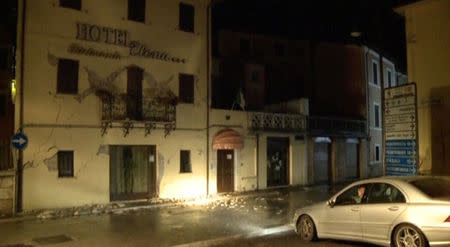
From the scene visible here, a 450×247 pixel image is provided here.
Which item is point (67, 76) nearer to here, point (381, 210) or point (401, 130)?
point (401, 130)

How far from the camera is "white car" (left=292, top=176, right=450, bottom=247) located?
23.3 feet

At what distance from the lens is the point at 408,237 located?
7395mm

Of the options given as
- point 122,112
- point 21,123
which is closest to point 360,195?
point 122,112

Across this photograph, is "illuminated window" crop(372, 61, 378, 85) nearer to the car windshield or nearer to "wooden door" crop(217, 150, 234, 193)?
"wooden door" crop(217, 150, 234, 193)

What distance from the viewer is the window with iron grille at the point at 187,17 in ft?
65.7

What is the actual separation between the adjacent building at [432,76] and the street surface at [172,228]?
5712mm

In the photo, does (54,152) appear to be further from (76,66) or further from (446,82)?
(446,82)

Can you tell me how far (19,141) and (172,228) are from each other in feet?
22.4

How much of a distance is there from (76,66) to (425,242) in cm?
1452

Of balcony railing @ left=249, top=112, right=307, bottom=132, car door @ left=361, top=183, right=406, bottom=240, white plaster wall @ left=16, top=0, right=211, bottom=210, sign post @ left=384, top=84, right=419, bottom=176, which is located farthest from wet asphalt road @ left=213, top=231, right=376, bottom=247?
balcony railing @ left=249, top=112, right=307, bottom=132

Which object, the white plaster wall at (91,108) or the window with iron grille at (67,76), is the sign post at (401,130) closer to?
the white plaster wall at (91,108)

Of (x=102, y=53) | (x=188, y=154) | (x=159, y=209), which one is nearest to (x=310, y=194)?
(x=188, y=154)

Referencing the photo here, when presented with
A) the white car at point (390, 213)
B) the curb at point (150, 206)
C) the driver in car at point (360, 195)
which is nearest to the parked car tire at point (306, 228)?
the white car at point (390, 213)

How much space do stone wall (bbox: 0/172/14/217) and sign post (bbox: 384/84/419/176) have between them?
42.3 feet
